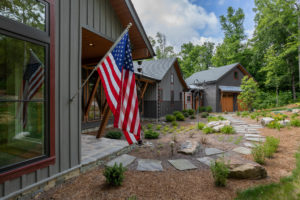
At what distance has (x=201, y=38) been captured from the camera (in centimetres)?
3409

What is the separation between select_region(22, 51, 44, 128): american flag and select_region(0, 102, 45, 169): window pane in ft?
0.44

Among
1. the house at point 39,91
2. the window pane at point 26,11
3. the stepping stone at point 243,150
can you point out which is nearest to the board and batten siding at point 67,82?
the house at point 39,91

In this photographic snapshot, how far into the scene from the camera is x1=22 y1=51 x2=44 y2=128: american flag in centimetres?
258

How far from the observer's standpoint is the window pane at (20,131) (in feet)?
8.15

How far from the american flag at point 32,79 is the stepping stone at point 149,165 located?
2484 millimetres

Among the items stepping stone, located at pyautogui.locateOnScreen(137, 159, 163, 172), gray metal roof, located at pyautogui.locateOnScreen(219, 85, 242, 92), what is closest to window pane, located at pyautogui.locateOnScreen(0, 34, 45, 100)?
stepping stone, located at pyautogui.locateOnScreen(137, 159, 163, 172)

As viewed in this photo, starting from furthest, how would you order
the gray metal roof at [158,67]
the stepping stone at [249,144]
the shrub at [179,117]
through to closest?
the gray metal roof at [158,67], the shrub at [179,117], the stepping stone at [249,144]

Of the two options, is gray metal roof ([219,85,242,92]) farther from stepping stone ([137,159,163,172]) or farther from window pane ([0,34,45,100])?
window pane ([0,34,45,100])

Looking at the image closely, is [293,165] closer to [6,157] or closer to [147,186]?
[147,186]

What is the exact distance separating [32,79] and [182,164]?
3.54 meters

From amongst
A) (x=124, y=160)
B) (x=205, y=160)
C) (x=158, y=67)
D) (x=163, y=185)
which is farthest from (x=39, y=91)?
(x=158, y=67)

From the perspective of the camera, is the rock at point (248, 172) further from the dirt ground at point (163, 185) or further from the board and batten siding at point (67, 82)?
the board and batten siding at point (67, 82)

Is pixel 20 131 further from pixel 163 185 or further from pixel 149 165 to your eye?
pixel 163 185

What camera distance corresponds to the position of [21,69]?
→ 9.46ft
